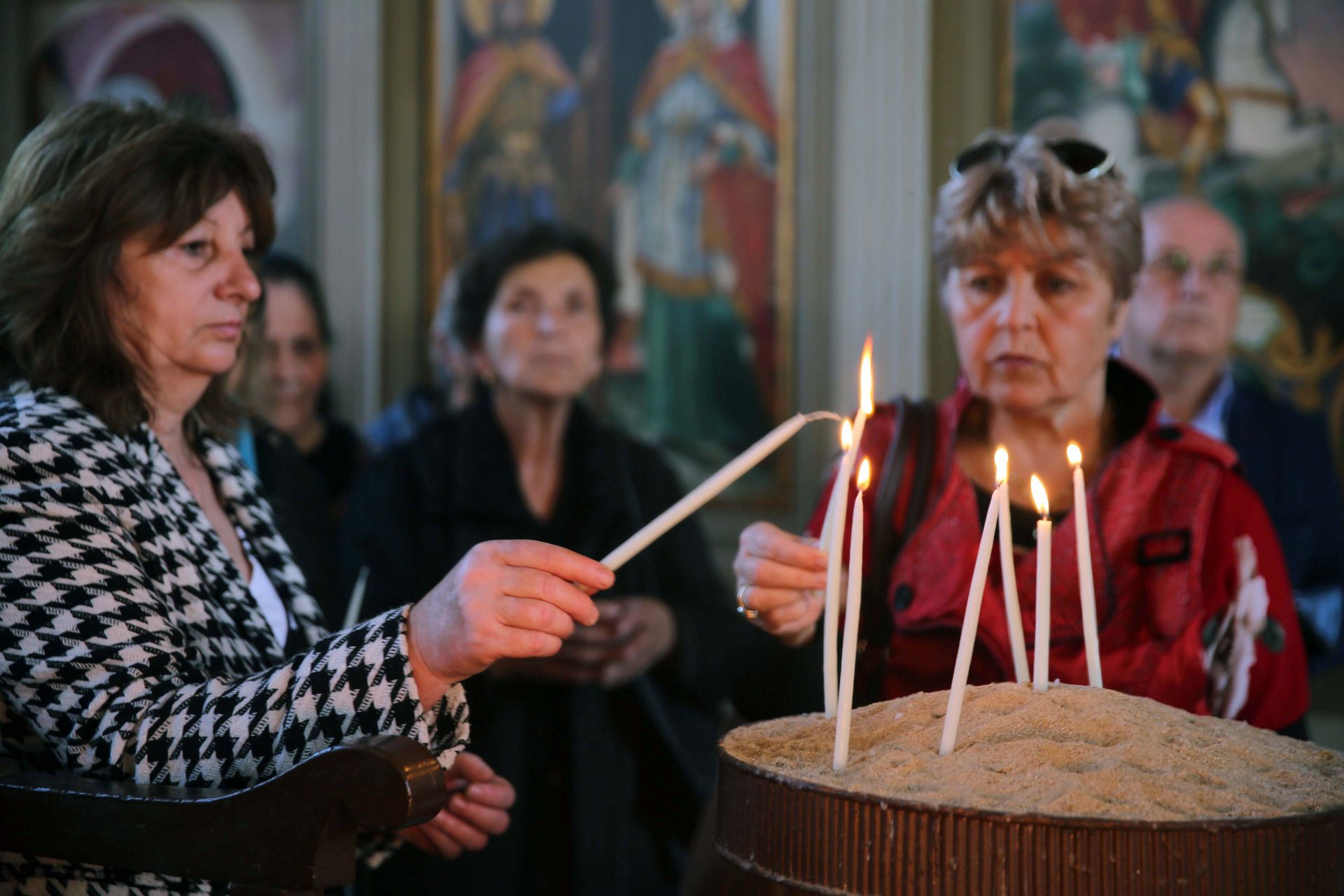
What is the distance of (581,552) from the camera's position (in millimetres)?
2910

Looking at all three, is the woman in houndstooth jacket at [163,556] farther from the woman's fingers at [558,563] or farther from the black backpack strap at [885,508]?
the black backpack strap at [885,508]

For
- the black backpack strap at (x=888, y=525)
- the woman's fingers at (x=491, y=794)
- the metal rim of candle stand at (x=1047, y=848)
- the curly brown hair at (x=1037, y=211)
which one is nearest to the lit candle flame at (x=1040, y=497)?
the metal rim of candle stand at (x=1047, y=848)

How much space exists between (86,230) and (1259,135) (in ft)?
10.9

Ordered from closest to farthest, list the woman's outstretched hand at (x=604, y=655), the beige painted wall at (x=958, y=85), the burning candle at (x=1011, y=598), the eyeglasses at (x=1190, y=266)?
the burning candle at (x=1011, y=598)
the woman's outstretched hand at (x=604, y=655)
the eyeglasses at (x=1190, y=266)
the beige painted wall at (x=958, y=85)

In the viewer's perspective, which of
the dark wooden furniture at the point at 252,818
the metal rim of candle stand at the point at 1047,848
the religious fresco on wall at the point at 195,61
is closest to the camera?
the metal rim of candle stand at the point at 1047,848

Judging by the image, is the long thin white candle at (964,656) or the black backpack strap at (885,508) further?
the black backpack strap at (885,508)

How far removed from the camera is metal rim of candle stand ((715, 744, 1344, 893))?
0.86 metres

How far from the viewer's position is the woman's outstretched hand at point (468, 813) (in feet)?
5.70

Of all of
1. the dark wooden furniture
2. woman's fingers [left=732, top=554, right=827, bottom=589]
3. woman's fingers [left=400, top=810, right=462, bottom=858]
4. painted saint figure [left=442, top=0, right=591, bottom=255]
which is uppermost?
painted saint figure [left=442, top=0, right=591, bottom=255]

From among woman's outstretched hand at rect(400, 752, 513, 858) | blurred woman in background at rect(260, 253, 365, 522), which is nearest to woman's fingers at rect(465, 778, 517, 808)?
woman's outstretched hand at rect(400, 752, 513, 858)

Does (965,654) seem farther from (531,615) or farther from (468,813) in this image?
(468,813)

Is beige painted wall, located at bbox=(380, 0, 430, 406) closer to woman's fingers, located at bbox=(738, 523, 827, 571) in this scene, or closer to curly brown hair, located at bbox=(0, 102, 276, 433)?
curly brown hair, located at bbox=(0, 102, 276, 433)

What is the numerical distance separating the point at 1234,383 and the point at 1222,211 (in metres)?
0.53

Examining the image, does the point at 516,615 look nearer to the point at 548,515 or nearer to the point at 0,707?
the point at 0,707
